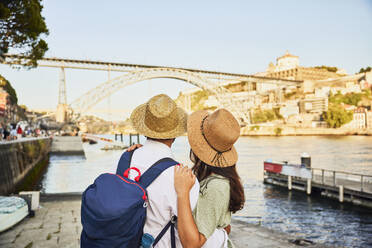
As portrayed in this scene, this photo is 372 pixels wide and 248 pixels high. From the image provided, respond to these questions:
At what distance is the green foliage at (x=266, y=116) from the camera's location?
266 ft

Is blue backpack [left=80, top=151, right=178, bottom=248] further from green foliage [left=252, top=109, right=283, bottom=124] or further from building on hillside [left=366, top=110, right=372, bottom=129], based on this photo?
green foliage [left=252, top=109, right=283, bottom=124]

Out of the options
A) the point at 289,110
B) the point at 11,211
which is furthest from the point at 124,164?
the point at 289,110

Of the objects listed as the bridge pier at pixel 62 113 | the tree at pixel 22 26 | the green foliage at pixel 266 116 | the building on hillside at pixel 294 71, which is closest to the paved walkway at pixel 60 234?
the tree at pixel 22 26

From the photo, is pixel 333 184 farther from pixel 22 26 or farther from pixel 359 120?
pixel 359 120

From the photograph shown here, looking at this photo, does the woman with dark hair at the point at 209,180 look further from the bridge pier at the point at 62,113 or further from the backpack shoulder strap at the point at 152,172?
the bridge pier at the point at 62,113

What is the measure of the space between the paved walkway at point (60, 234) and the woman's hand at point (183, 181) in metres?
2.76

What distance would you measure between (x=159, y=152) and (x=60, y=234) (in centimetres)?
318

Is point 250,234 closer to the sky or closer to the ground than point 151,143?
closer to the ground

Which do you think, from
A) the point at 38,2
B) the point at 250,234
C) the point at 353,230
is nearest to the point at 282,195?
the point at 353,230

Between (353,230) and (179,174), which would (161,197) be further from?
(353,230)

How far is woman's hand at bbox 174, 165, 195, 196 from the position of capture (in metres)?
1.30

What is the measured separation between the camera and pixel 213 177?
1.43 metres

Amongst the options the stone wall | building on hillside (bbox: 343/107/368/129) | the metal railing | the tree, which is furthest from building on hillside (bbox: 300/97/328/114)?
the tree

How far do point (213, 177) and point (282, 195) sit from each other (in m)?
10.9
